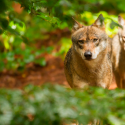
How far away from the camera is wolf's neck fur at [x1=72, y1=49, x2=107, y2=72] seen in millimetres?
4551

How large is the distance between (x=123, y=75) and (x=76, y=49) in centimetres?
235

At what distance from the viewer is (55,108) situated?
164 centimetres

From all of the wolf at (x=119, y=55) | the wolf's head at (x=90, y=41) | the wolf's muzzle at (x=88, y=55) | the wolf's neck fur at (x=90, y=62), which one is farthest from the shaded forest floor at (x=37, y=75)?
the wolf's muzzle at (x=88, y=55)

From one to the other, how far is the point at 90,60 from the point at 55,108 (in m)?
2.83

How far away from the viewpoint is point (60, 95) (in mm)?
1767

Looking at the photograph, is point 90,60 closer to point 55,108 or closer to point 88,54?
point 88,54

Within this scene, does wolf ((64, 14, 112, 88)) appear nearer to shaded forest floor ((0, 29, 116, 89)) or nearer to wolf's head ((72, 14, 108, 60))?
wolf's head ((72, 14, 108, 60))

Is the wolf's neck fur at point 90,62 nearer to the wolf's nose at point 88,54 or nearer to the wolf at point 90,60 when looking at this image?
the wolf at point 90,60

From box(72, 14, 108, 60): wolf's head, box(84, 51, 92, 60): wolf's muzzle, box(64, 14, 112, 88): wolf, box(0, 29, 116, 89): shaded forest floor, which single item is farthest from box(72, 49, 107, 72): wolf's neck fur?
box(0, 29, 116, 89): shaded forest floor

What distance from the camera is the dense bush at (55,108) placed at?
1614 millimetres

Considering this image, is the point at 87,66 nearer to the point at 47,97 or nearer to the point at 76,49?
the point at 76,49

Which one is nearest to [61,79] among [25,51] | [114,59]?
[25,51]

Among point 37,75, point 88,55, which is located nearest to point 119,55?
point 88,55

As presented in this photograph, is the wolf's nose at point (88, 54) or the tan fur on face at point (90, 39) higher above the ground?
the tan fur on face at point (90, 39)
